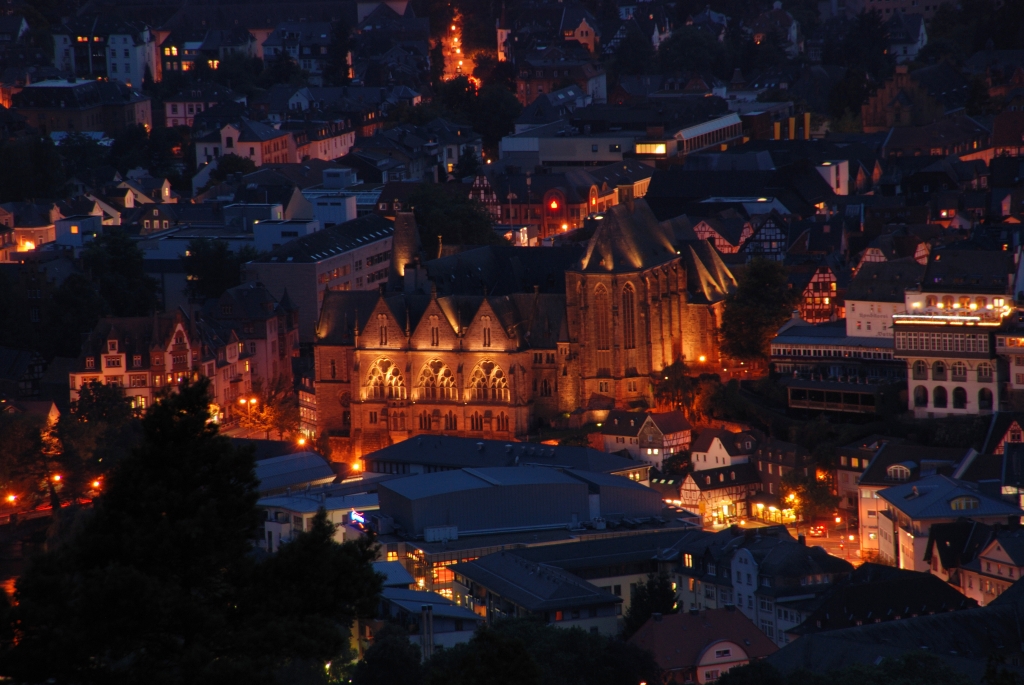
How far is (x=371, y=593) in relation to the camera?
3922 centimetres

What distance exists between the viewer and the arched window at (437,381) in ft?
416

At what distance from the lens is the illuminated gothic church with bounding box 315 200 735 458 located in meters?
125

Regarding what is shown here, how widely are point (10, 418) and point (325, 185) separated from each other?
Result: 73.7 metres

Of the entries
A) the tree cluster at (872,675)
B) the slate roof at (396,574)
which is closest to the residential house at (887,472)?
the slate roof at (396,574)

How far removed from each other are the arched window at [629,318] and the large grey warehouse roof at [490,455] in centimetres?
814

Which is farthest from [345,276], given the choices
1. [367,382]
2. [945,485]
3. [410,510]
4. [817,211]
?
[945,485]

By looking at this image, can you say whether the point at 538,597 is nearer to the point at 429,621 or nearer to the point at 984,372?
the point at 429,621

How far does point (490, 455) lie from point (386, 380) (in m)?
10.8

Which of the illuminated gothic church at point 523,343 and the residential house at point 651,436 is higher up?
the illuminated gothic church at point 523,343

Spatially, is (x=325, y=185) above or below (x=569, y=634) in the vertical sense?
above

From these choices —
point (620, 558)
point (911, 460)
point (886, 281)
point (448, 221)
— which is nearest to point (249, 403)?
point (448, 221)

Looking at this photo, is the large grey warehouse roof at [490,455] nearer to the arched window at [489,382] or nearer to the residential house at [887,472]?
the arched window at [489,382]

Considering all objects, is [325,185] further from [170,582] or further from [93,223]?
[170,582]

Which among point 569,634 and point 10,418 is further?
point 10,418
